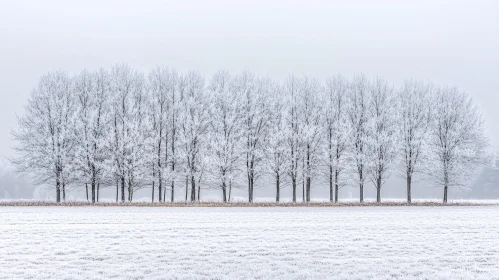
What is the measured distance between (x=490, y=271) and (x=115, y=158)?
4136cm

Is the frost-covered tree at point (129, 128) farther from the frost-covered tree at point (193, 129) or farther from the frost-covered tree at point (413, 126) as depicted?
the frost-covered tree at point (413, 126)

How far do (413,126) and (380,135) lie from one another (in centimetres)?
443

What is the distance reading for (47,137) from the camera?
49406 mm

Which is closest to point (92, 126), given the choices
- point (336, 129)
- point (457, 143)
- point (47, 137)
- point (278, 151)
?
point (47, 137)

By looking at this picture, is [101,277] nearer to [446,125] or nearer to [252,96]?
[252,96]

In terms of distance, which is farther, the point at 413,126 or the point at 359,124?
the point at 413,126

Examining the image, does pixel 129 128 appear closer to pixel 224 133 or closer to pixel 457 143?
pixel 224 133

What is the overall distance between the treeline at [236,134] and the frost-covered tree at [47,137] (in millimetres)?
104

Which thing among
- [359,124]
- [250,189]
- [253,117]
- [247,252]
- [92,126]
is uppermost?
[253,117]

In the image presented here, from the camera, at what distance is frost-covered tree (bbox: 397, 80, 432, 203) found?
51.4 metres

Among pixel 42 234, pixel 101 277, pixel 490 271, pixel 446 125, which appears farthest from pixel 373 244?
pixel 446 125

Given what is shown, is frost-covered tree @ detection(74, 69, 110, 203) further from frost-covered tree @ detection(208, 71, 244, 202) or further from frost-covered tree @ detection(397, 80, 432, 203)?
frost-covered tree @ detection(397, 80, 432, 203)

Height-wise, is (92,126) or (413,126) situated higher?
(413,126)

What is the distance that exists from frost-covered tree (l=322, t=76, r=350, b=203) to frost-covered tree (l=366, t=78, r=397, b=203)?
8.52 feet
